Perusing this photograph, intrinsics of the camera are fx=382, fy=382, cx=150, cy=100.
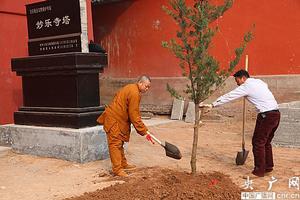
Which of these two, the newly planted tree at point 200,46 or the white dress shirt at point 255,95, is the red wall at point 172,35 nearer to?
the white dress shirt at point 255,95

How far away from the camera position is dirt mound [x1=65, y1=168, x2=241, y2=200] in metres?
4.62

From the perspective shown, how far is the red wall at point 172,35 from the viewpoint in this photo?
1015 cm

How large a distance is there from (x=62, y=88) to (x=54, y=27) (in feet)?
3.83

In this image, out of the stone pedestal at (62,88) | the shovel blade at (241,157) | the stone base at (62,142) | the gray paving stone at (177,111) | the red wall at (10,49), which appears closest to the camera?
the shovel blade at (241,157)

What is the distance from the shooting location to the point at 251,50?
10609 millimetres

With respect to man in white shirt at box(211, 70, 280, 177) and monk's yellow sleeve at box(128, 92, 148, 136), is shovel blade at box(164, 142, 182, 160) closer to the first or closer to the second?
monk's yellow sleeve at box(128, 92, 148, 136)

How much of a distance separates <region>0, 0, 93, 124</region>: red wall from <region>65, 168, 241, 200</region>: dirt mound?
15.0 ft

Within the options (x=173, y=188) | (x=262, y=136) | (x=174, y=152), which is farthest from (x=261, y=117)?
(x=173, y=188)

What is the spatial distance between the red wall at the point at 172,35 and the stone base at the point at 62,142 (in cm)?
555

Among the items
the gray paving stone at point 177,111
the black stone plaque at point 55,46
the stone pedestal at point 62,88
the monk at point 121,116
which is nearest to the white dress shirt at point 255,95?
the monk at point 121,116

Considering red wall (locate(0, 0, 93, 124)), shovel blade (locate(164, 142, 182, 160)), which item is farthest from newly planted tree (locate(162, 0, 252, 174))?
red wall (locate(0, 0, 93, 124))

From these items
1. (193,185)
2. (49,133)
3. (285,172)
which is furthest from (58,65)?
(285,172)

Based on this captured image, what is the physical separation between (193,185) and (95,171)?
1879 millimetres

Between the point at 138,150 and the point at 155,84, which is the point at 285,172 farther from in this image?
the point at 155,84
